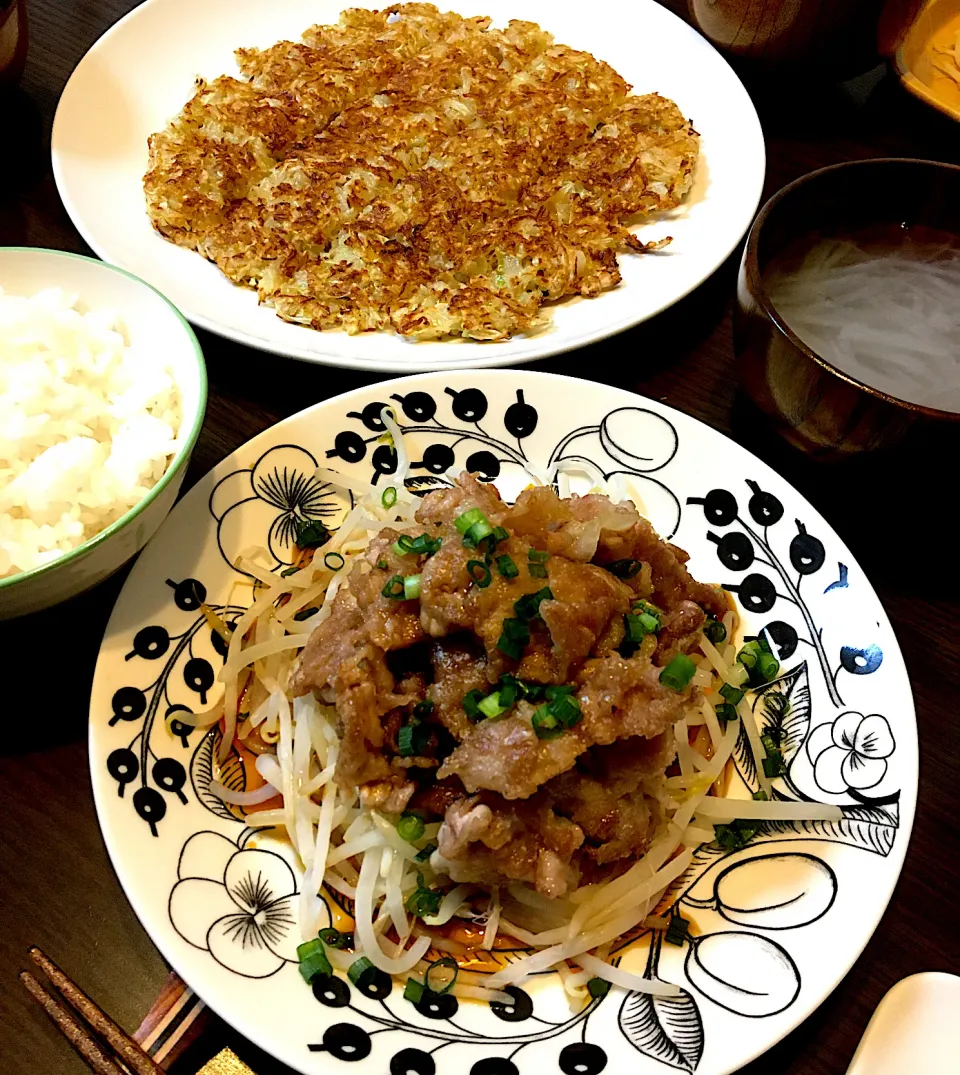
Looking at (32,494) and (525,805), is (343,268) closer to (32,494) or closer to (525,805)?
(32,494)

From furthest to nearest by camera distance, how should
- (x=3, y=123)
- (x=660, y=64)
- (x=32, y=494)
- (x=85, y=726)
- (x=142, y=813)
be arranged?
(x=660, y=64) → (x=3, y=123) → (x=85, y=726) → (x=32, y=494) → (x=142, y=813)

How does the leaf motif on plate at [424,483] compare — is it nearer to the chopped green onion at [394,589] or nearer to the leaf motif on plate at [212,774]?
the chopped green onion at [394,589]

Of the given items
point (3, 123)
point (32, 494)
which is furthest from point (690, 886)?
point (3, 123)

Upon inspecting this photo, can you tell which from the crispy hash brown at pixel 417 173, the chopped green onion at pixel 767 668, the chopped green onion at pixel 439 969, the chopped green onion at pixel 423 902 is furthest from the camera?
the crispy hash brown at pixel 417 173

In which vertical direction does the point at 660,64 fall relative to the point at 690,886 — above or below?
above

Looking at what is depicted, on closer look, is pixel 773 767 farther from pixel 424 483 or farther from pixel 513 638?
pixel 424 483

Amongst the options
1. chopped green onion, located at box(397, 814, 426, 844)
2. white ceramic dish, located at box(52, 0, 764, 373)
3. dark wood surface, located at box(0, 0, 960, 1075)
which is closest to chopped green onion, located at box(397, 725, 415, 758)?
chopped green onion, located at box(397, 814, 426, 844)

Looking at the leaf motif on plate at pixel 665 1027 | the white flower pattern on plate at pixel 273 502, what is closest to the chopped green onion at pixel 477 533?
the white flower pattern on plate at pixel 273 502
